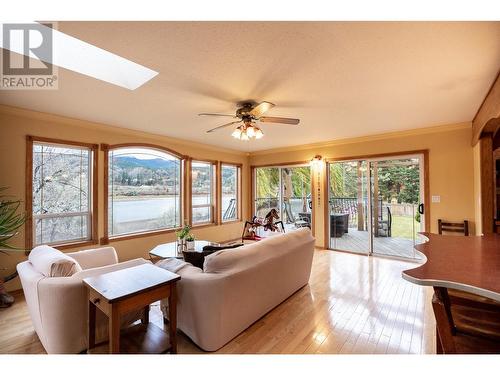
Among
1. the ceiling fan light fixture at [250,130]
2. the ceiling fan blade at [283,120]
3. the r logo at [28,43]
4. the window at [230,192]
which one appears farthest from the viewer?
the window at [230,192]

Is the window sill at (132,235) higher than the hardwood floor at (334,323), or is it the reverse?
the window sill at (132,235)

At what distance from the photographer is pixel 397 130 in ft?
13.8

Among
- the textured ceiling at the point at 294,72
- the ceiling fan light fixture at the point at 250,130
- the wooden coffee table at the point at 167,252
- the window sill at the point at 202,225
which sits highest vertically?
the textured ceiling at the point at 294,72

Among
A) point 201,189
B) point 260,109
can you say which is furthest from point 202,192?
point 260,109

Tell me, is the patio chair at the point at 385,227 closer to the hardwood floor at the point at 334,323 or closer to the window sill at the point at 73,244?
the hardwood floor at the point at 334,323

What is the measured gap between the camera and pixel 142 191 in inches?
179

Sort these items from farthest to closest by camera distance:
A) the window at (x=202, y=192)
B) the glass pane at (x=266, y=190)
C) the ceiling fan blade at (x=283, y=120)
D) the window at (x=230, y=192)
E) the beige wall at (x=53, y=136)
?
the glass pane at (x=266, y=190) → the window at (x=230, y=192) → the window at (x=202, y=192) → the beige wall at (x=53, y=136) → the ceiling fan blade at (x=283, y=120)

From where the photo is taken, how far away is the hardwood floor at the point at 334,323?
1922mm

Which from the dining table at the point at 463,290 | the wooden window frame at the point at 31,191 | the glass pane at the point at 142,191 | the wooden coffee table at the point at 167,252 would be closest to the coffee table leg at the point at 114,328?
the wooden coffee table at the point at 167,252

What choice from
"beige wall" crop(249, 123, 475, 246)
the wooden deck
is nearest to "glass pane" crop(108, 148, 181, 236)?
the wooden deck

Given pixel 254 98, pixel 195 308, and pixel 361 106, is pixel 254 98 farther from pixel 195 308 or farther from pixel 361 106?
pixel 195 308

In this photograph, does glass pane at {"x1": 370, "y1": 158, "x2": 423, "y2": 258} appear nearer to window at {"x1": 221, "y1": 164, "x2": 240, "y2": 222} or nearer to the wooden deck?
the wooden deck

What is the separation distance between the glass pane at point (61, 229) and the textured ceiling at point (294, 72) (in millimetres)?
1575

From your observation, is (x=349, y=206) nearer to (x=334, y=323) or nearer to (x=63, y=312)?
(x=334, y=323)
